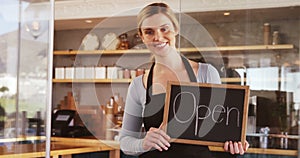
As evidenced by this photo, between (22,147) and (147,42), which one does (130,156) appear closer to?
(147,42)

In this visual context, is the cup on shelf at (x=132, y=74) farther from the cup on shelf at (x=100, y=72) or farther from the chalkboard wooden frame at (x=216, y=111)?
the cup on shelf at (x=100, y=72)

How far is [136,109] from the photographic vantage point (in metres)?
2.58

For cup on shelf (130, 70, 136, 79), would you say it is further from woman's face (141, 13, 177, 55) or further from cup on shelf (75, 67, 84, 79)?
cup on shelf (75, 67, 84, 79)

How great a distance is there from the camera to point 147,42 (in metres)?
2.70

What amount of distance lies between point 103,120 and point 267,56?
3.84ft

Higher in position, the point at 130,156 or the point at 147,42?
the point at 147,42

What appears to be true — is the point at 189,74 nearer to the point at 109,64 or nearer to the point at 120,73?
the point at 120,73

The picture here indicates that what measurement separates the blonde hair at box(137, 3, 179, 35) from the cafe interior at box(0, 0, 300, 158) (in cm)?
16

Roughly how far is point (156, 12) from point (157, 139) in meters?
0.64

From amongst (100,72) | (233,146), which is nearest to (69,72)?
(100,72)

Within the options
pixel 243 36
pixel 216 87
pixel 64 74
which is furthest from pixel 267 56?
pixel 64 74

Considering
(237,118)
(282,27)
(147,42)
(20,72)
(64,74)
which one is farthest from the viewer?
(64,74)

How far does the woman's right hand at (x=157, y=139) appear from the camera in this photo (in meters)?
2.53

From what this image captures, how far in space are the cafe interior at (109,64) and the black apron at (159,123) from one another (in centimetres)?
48
